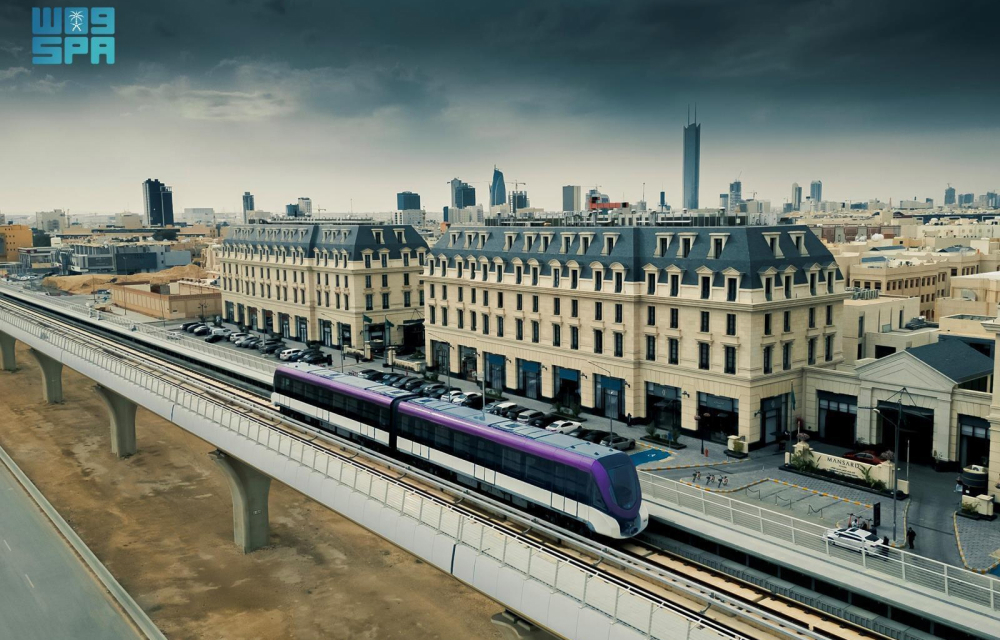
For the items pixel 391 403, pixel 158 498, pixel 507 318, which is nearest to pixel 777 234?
pixel 507 318

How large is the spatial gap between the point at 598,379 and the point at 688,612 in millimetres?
43060

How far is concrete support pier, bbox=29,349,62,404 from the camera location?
99.1 m

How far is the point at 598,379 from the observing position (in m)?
68.9

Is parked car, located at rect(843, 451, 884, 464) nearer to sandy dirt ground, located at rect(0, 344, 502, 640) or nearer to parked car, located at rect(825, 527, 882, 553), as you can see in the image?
parked car, located at rect(825, 527, 882, 553)

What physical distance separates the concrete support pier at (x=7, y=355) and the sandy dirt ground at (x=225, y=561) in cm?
4699

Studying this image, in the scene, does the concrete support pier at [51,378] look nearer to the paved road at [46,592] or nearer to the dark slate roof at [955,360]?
the paved road at [46,592]

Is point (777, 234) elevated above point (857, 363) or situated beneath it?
elevated above

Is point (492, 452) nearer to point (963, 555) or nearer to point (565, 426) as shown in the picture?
point (565, 426)

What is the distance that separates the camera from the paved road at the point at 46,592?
46094 mm

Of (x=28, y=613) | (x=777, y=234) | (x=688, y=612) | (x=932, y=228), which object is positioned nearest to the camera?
(x=688, y=612)

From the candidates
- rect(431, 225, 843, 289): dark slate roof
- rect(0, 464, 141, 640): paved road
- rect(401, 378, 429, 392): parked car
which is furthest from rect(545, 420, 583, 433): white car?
rect(0, 464, 141, 640): paved road

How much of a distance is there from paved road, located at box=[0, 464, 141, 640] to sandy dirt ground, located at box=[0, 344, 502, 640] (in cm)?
200

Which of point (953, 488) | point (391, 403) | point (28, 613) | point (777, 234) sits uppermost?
point (777, 234)

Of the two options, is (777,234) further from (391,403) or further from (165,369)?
(165,369)
